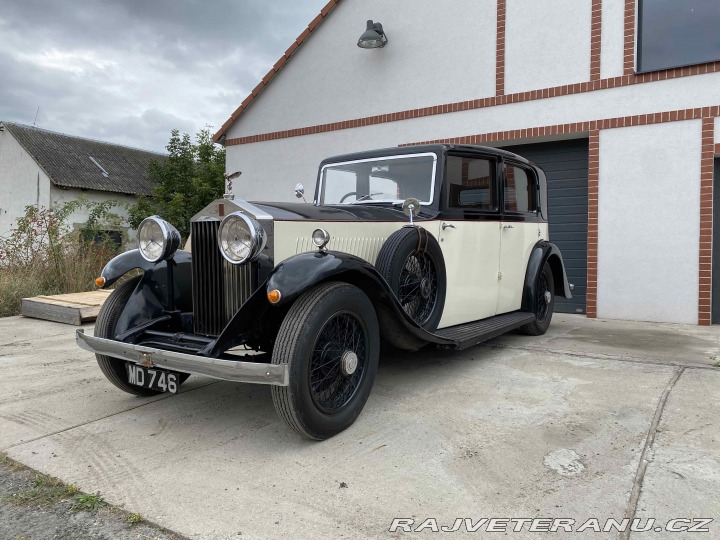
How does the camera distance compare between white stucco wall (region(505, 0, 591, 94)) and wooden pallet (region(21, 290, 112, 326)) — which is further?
white stucco wall (region(505, 0, 591, 94))

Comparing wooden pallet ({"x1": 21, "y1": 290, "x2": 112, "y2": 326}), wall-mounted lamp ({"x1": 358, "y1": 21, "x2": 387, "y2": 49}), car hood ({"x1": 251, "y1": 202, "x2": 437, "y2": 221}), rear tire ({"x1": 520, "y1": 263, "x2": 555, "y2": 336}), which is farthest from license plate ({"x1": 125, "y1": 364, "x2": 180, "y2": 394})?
wall-mounted lamp ({"x1": 358, "y1": 21, "x2": 387, "y2": 49})

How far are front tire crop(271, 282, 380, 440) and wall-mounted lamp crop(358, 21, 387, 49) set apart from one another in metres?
6.77

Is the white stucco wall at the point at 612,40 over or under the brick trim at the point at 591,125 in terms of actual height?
over

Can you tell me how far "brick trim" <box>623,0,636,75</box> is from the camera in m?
6.57

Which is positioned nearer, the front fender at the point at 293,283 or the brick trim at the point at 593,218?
the front fender at the point at 293,283

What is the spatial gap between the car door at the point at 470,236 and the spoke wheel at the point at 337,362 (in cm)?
116

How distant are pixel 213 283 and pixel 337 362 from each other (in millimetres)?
911

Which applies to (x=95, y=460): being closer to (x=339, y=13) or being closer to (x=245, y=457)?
(x=245, y=457)

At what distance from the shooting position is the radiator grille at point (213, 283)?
2973 millimetres

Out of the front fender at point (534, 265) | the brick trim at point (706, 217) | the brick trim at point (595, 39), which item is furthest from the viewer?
the brick trim at point (595, 39)

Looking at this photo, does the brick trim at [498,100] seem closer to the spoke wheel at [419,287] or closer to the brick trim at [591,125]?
the brick trim at [591,125]

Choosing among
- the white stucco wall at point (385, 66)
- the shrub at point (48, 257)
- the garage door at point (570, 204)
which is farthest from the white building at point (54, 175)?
the garage door at point (570, 204)

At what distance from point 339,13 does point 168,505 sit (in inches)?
358

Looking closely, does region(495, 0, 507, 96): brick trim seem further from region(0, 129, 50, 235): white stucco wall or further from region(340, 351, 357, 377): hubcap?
region(0, 129, 50, 235): white stucco wall
